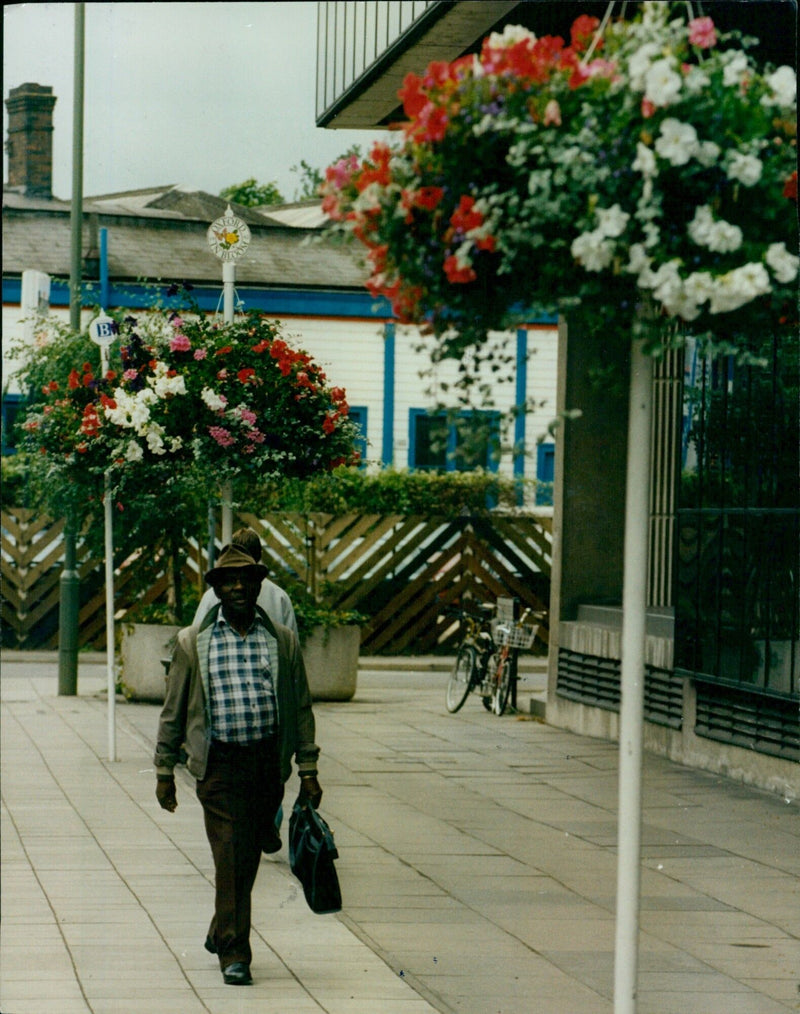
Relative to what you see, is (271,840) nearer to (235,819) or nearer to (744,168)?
(235,819)

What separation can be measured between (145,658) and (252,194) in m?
8.82

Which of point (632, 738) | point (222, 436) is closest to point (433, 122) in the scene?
point (632, 738)

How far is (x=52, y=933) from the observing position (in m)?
7.48

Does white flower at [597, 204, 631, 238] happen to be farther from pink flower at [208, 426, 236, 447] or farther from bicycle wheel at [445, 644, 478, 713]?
bicycle wheel at [445, 644, 478, 713]

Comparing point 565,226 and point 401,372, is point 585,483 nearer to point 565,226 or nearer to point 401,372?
point 401,372

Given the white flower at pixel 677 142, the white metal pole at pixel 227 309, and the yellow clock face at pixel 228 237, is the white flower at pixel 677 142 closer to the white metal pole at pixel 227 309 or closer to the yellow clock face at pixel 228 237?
the yellow clock face at pixel 228 237

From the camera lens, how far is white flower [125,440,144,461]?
30.1ft

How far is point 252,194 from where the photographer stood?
320 inches

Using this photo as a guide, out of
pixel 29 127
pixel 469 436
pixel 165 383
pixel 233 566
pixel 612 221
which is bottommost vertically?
pixel 233 566

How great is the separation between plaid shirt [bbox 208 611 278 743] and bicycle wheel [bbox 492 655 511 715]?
9.20 meters

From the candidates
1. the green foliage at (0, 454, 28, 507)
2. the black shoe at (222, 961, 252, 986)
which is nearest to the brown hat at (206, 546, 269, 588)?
the black shoe at (222, 961, 252, 986)

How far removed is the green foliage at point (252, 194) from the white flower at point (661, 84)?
11.0 ft

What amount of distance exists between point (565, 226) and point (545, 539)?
16.0 metres

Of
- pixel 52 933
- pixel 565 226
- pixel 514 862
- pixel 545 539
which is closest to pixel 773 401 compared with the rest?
pixel 514 862
